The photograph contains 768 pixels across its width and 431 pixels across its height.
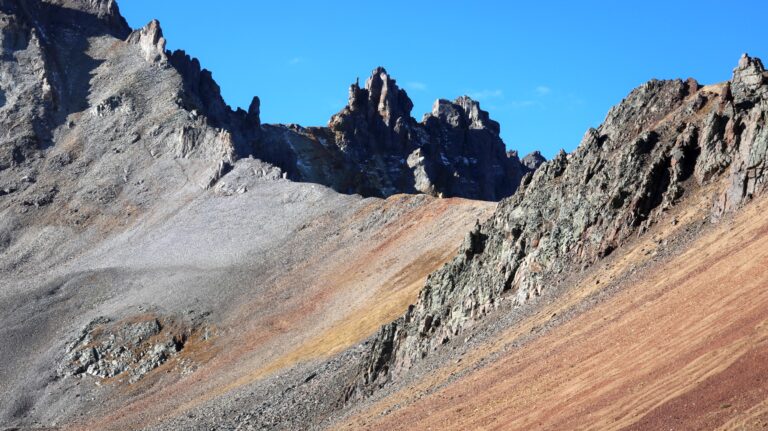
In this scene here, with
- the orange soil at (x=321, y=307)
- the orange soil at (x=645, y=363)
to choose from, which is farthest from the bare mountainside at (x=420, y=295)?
the orange soil at (x=321, y=307)

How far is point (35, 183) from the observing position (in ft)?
607

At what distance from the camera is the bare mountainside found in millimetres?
50938

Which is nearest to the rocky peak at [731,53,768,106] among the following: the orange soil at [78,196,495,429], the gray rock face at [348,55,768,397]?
the gray rock face at [348,55,768,397]

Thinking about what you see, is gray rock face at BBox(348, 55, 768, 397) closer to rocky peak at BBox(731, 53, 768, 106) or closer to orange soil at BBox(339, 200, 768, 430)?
rocky peak at BBox(731, 53, 768, 106)

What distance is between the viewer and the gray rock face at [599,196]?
71188mm

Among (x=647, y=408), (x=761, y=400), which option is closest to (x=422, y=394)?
(x=647, y=408)

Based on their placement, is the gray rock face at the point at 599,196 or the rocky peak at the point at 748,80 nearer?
the gray rock face at the point at 599,196

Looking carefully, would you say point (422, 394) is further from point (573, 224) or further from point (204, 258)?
point (204, 258)

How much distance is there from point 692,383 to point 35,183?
162 meters

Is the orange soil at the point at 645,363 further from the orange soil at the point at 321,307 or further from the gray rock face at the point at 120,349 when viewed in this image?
the gray rock face at the point at 120,349

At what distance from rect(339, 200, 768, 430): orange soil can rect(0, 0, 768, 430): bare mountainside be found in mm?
159

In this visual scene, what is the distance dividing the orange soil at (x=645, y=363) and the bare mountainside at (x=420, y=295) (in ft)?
0.52

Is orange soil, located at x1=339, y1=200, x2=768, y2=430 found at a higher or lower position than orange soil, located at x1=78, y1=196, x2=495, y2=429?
lower

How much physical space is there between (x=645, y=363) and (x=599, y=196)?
28.8 metres
